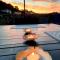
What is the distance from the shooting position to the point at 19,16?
63.7 inches

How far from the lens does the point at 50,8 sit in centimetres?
163

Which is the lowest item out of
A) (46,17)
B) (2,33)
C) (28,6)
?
(2,33)

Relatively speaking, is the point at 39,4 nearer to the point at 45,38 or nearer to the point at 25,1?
the point at 25,1

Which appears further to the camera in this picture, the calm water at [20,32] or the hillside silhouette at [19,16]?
the hillside silhouette at [19,16]

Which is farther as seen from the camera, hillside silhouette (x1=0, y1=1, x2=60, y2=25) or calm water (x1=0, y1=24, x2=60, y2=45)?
hillside silhouette (x1=0, y1=1, x2=60, y2=25)

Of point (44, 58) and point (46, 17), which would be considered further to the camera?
point (46, 17)

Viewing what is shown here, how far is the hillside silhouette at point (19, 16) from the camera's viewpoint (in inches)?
62.6

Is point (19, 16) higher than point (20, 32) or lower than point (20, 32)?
higher

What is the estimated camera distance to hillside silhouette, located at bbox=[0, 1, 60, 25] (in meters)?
1.59

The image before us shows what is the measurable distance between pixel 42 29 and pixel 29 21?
0.51ft

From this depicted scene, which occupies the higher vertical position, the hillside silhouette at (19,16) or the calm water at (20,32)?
the hillside silhouette at (19,16)

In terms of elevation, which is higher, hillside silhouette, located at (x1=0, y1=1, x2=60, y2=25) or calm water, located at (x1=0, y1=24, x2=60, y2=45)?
hillside silhouette, located at (x1=0, y1=1, x2=60, y2=25)

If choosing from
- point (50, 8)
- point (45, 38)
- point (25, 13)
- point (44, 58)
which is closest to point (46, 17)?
point (50, 8)

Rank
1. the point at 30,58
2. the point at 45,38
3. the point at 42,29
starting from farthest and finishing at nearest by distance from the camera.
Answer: the point at 42,29 < the point at 45,38 < the point at 30,58
